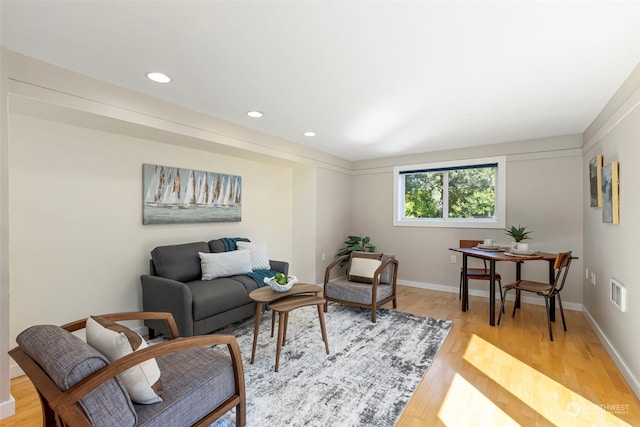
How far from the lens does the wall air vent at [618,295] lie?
232cm

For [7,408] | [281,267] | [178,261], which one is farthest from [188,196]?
[7,408]

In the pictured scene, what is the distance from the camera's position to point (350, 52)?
6.38 ft

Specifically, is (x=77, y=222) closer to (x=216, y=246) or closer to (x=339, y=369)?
(x=216, y=246)

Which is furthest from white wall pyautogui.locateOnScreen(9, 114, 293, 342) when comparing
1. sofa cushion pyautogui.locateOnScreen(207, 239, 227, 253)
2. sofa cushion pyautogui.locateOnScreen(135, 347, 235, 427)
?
sofa cushion pyautogui.locateOnScreen(135, 347, 235, 427)

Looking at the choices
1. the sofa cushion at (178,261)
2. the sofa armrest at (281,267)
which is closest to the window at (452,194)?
the sofa armrest at (281,267)

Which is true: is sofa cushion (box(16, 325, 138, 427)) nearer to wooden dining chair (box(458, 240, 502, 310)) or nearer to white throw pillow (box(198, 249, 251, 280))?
white throw pillow (box(198, 249, 251, 280))

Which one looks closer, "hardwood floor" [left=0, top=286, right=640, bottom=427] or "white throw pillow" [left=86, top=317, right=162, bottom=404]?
"white throw pillow" [left=86, top=317, right=162, bottom=404]

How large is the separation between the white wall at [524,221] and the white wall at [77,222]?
346cm

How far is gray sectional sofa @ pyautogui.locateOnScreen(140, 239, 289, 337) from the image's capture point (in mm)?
2676

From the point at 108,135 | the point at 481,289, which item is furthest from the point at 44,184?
the point at 481,289

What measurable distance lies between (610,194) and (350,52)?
2.56 m

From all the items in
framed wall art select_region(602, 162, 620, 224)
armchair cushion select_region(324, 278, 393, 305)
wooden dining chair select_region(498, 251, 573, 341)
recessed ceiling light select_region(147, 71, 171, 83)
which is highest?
recessed ceiling light select_region(147, 71, 171, 83)

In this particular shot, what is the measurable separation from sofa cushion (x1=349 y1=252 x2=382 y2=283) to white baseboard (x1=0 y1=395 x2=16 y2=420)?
124 inches

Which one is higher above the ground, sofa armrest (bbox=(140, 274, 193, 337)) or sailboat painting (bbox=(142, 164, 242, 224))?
sailboat painting (bbox=(142, 164, 242, 224))
